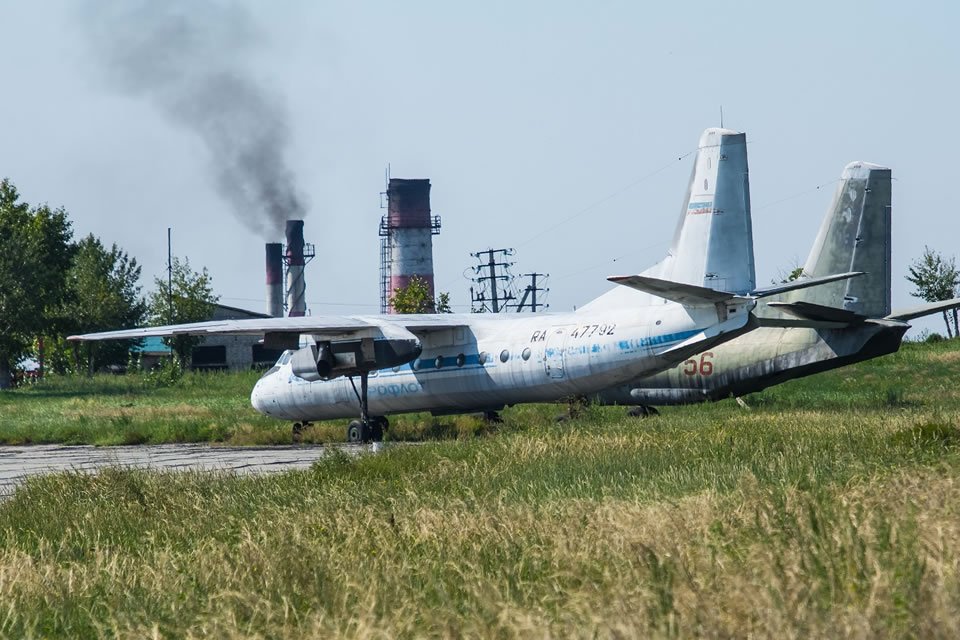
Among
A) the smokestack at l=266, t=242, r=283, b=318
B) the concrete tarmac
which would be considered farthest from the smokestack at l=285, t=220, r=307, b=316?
the concrete tarmac

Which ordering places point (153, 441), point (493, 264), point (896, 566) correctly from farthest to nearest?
1. point (493, 264)
2. point (153, 441)
3. point (896, 566)

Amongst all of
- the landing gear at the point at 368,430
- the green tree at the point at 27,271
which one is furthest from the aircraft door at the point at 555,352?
the green tree at the point at 27,271

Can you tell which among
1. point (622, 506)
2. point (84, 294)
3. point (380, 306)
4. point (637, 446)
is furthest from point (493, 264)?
point (622, 506)

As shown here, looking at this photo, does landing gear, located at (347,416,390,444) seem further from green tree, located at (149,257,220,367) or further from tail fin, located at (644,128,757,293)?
green tree, located at (149,257,220,367)

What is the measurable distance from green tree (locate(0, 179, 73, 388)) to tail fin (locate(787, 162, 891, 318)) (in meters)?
58.6

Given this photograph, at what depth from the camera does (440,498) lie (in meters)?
12.9

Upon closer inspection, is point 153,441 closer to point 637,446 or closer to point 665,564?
point 637,446

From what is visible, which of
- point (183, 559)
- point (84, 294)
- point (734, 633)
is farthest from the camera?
point (84, 294)

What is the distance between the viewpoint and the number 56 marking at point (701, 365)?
29391 mm

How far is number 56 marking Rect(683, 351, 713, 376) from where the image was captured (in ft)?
96.4

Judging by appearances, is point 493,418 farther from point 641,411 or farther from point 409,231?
point 409,231

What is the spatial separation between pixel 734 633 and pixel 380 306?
9985cm

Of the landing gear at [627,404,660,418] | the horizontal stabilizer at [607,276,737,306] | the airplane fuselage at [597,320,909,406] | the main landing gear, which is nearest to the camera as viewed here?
the horizontal stabilizer at [607,276,737,306]

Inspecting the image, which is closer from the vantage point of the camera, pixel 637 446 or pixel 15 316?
pixel 637 446
